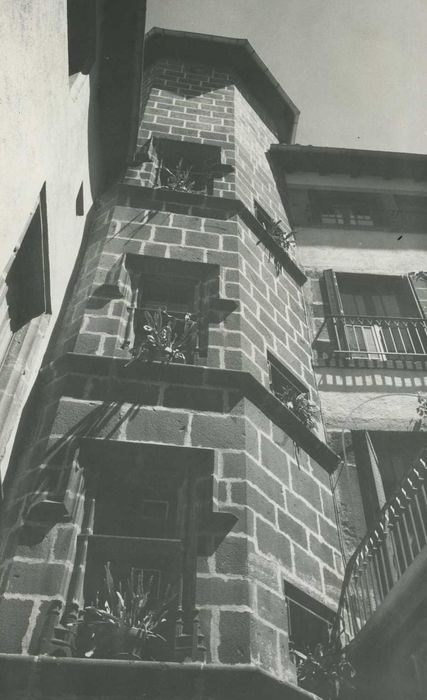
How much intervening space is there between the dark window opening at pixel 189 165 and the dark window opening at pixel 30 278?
344 centimetres

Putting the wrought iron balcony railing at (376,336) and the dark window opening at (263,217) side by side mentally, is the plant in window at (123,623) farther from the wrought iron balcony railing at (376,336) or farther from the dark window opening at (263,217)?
the dark window opening at (263,217)

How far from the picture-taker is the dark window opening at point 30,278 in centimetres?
520

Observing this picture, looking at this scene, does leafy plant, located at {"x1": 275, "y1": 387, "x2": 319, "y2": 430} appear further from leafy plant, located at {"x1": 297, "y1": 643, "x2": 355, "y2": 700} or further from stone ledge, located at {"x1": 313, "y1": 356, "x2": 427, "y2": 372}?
leafy plant, located at {"x1": 297, "y1": 643, "x2": 355, "y2": 700}

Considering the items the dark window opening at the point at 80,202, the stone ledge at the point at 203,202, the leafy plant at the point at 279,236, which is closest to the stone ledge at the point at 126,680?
the dark window opening at the point at 80,202

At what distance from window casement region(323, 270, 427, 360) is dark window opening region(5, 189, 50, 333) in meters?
3.80

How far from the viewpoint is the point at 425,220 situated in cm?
1070

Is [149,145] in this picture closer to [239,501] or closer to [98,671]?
[239,501]

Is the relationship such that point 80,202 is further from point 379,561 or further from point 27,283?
point 379,561

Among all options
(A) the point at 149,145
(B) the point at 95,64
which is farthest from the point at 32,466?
(A) the point at 149,145

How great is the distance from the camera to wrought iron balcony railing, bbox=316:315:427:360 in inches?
313

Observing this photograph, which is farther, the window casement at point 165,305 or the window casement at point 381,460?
the window casement at point 381,460

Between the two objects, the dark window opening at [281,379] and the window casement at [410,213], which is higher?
the window casement at [410,213]

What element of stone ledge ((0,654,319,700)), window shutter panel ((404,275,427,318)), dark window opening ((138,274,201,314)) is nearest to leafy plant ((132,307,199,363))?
dark window opening ((138,274,201,314))

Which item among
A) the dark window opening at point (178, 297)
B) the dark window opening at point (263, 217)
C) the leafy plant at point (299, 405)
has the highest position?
the dark window opening at point (263, 217)
